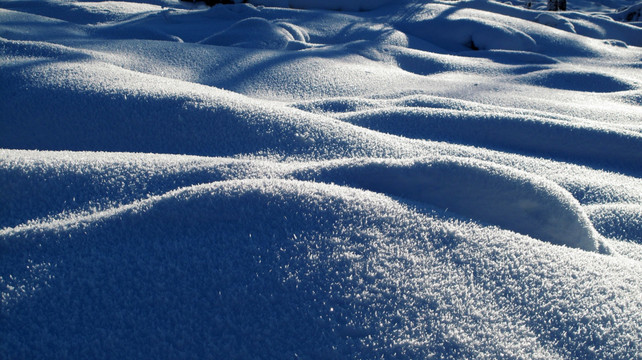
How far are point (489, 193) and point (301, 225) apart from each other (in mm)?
317

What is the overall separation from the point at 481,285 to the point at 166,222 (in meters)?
0.41

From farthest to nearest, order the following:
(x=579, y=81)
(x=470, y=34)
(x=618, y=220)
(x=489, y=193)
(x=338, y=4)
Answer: (x=338, y=4), (x=470, y=34), (x=579, y=81), (x=618, y=220), (x=489, y=193)

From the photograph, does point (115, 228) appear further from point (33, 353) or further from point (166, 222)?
point (33, 353)

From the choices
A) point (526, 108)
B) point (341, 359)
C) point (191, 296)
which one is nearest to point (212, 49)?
point (526, 108)

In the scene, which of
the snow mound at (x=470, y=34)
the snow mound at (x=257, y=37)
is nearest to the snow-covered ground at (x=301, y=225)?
the snow mound at (x=257, y=37)

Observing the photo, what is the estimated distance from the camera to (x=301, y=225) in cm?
58

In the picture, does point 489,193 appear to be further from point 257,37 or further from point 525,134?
point 257,37

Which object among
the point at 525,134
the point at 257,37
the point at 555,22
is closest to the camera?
the point at 525,134

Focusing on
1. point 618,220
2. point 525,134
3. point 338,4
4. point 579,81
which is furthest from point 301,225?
point 338,4

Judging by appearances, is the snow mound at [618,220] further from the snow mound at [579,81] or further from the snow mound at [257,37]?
the snow mound at [257,37]

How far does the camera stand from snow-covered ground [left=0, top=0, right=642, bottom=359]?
48cm

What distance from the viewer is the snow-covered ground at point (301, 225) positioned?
1.56 ft

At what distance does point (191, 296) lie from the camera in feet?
1.64

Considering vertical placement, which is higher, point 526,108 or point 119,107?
point 119,107
